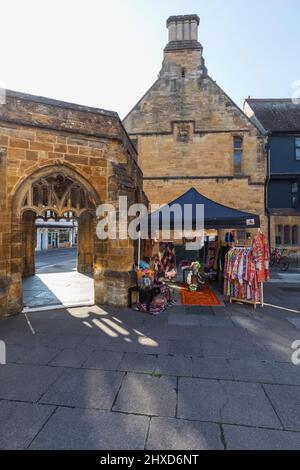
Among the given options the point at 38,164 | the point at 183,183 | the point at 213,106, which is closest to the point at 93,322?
the point at 38,164

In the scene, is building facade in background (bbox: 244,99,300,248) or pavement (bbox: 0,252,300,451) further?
building facade in background (bbox: 244,99,300,248)

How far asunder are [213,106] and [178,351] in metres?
16.4

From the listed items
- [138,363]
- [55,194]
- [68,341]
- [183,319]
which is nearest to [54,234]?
[55,194]

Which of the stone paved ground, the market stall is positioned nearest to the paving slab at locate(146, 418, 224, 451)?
the stone paved ground

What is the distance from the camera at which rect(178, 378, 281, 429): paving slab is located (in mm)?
2584

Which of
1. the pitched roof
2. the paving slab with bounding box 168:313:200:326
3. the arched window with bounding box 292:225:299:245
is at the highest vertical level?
the pitched roof

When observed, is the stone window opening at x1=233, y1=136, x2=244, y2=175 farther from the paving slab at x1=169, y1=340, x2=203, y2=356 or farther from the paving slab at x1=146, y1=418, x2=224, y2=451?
the paving slab at x1=146, y1=418, x2=224, y2=451

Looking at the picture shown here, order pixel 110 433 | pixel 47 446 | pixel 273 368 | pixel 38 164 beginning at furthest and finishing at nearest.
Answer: pixel 38 164
pixel 273 368
pixel 110 433
pixel 47 446

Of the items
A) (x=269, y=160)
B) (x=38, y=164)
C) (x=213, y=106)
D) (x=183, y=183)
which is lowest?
(x=38, y=164)

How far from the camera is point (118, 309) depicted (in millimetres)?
6512

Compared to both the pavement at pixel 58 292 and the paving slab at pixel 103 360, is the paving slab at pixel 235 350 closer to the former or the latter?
the paving slab at pixel 103 360

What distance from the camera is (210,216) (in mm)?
8070

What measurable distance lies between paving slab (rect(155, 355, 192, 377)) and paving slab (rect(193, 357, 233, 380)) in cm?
10

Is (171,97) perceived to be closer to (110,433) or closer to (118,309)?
(118,309)
